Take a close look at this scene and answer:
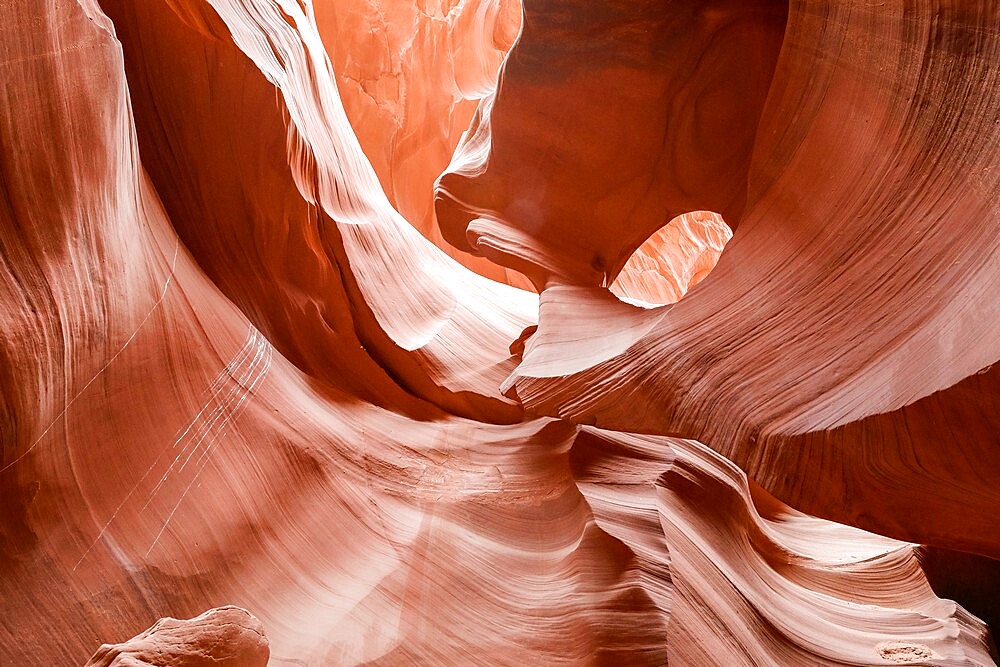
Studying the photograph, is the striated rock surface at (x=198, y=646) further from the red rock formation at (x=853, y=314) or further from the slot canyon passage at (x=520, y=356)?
the red rock formation at (x=853, y=314)

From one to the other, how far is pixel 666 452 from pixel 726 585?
64cm

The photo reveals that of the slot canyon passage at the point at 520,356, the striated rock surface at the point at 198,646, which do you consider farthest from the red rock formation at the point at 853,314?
the striated rock surface at the point at 198,646

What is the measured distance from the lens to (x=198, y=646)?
1.39 m

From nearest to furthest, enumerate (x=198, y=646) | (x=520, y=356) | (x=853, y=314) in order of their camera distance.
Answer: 1. (x=198, y=646)
2. (x=853, y=314)
3. (x=520, y=356)

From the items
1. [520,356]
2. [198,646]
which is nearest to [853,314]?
[198,646]

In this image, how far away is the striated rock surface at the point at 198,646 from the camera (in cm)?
134

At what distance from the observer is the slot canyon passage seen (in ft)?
6.11

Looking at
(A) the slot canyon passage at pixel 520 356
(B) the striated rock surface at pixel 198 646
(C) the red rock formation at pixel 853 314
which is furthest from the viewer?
(A) the slot canyon passage at pixel 520 356

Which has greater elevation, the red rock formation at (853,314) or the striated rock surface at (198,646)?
the red rock formation at (853,314)

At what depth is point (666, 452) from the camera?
311 centimetres

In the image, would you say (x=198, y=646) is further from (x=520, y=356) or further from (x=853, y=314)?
(x=520, y=356)

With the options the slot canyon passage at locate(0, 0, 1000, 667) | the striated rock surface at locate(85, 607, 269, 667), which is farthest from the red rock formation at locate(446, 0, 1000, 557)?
the striated rock surface at locate(85, 607, 269, 667)

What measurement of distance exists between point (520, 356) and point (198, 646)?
2.46m

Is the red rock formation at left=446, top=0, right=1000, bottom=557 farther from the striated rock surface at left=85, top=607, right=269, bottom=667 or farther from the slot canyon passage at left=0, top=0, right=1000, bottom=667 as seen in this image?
the striated rock surface at left=85, top=607, right=269, bottom=667
